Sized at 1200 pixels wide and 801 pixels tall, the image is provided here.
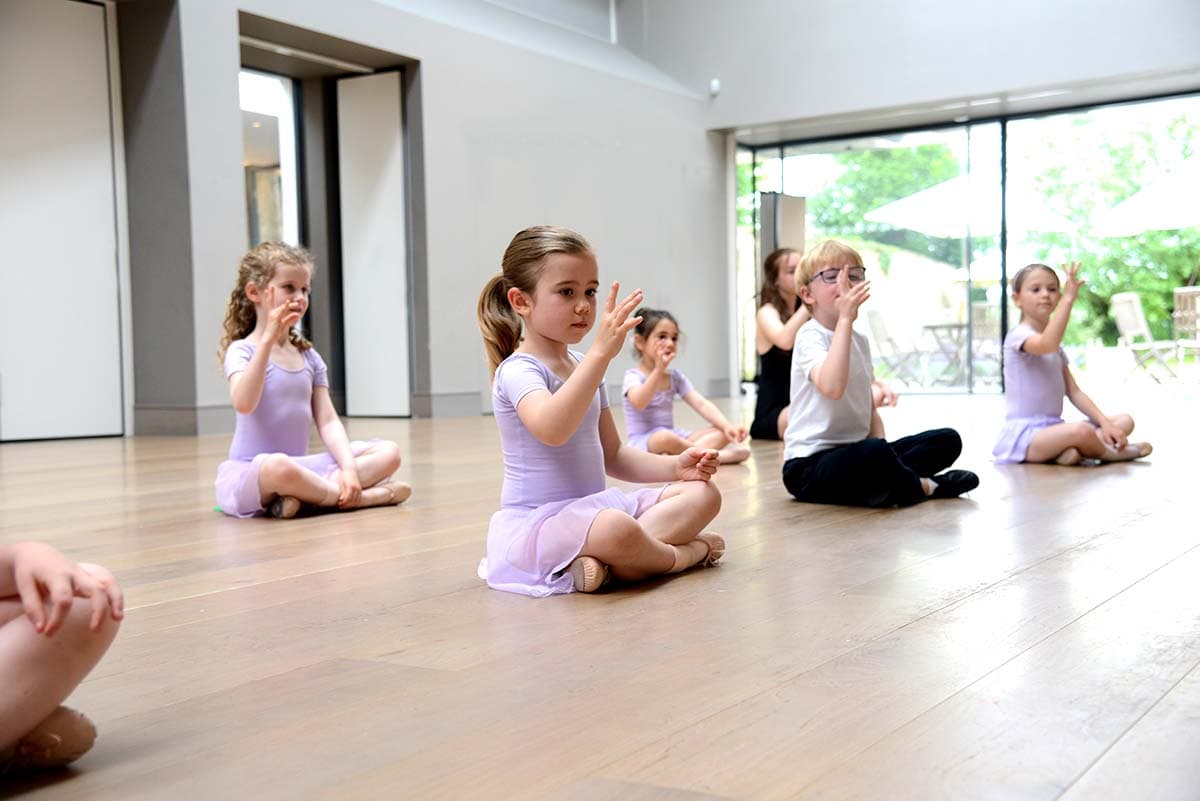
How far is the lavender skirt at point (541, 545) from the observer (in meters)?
2.23

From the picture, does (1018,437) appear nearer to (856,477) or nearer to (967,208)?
(856,477)

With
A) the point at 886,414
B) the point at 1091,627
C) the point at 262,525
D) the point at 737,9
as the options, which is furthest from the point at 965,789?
the point at 737,9

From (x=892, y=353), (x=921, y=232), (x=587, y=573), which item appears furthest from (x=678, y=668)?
(x=892, y=353)

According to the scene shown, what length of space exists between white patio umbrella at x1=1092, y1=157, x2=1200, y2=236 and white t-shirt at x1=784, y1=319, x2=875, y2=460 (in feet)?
33.2

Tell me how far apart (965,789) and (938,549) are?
1.52 meters

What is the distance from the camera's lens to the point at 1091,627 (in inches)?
70.9

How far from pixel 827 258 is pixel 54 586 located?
282 centimetres

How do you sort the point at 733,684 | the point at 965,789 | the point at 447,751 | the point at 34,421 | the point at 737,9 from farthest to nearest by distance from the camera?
the point at 737,9 < the point at 34,421 < the point at 733,684 < the point at 447,751 < the point at 965,789

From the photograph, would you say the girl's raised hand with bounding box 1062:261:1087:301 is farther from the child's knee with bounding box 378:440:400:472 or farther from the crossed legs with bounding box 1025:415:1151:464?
the child's knee with bounding box 378:440:400:472

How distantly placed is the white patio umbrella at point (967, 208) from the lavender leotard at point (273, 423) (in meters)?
9.50

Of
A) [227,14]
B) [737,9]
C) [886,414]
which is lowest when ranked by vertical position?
[886,414]

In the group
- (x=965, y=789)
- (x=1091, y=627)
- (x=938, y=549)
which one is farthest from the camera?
(x=938, y=549)

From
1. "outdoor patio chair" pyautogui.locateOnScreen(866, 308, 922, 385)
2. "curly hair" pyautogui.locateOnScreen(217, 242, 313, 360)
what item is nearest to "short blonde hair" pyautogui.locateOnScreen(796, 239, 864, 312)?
"curly hair" pyautogui.locateOnScreen(217, 242, 313, 360)

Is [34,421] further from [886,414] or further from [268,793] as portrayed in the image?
[268,793]
